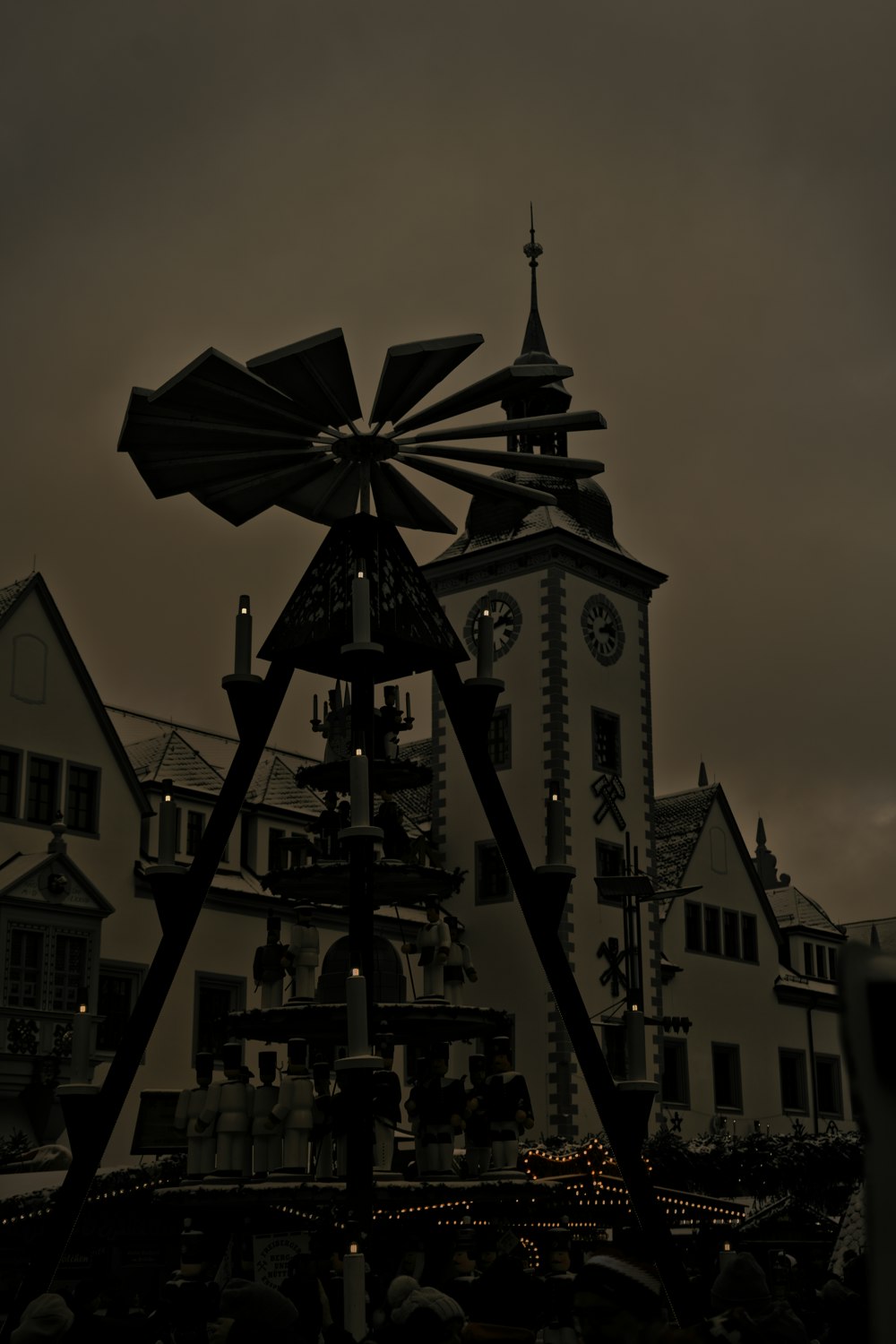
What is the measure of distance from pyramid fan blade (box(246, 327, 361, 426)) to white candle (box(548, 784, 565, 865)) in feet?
12.0

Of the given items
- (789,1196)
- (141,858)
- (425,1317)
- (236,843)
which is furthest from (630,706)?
(425,1317)

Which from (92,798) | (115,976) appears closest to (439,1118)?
(115,976)

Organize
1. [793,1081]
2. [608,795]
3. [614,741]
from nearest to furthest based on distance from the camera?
[608,795], [614,741], [793,1081]

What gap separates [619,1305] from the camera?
17.4ft

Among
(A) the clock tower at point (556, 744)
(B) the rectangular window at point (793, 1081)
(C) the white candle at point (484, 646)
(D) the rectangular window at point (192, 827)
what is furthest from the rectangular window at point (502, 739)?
(C) the white candle at point (484, 646)

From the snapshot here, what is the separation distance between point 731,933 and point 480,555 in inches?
582

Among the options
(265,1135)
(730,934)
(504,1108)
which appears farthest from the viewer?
(730,934)

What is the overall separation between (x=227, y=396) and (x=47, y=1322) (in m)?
8.35

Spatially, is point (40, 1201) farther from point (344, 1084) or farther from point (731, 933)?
point (731, 933)

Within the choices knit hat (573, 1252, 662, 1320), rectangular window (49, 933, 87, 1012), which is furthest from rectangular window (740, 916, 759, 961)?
knit hat (573, 1252, 662, 1320)

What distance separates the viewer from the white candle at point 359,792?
12.9m

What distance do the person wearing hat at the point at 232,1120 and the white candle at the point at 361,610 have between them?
3.60 metres

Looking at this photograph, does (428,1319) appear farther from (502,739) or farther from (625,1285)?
(502,739)

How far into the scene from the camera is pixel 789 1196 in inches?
1106
